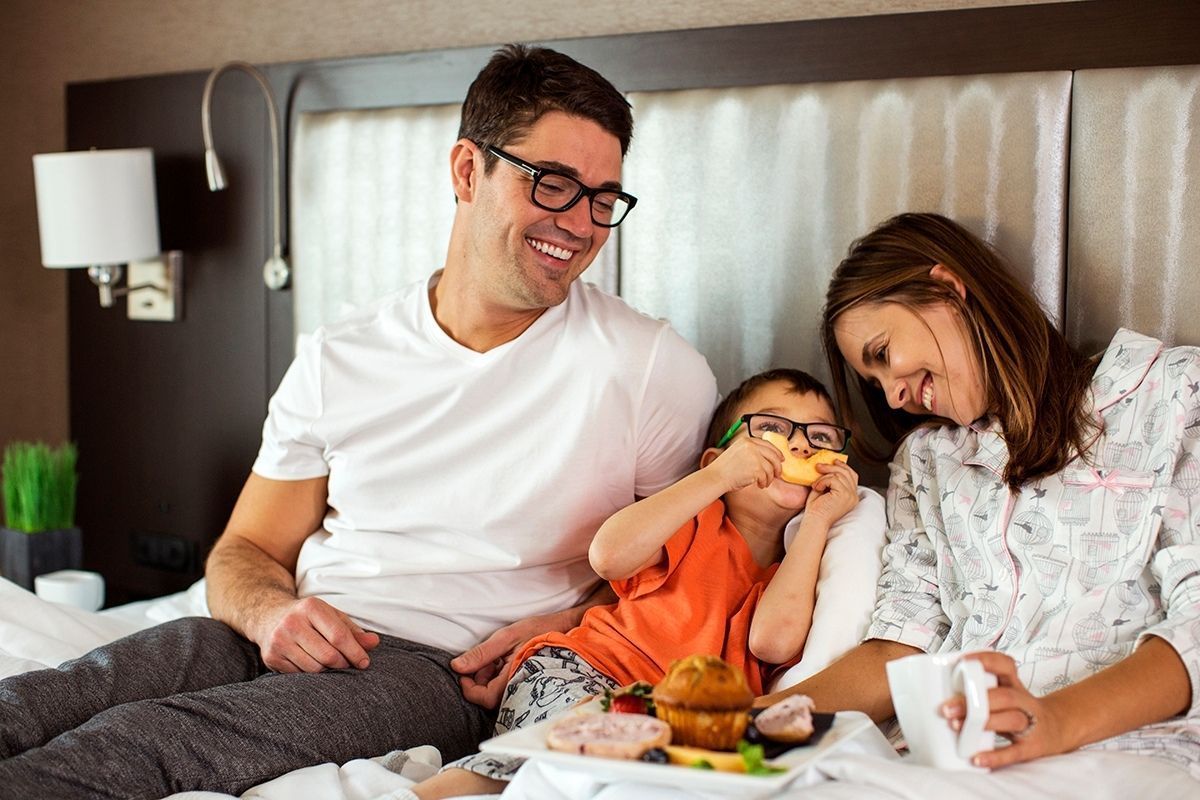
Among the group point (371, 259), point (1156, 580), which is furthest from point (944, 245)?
point (371, 259)

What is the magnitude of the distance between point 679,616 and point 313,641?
551 mm

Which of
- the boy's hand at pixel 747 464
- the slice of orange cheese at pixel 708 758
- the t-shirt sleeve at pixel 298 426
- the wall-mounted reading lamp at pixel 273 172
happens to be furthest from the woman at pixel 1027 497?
the wall-mounted reading lamp at pixel 273 172

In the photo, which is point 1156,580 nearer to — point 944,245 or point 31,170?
point 944,245

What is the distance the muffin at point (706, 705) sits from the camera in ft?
4.23

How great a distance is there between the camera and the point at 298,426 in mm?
2141

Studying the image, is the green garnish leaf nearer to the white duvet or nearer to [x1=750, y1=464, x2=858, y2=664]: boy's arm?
the white duvet

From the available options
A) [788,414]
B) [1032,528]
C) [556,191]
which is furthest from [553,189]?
[1032,528]

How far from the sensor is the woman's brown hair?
1.76 metres

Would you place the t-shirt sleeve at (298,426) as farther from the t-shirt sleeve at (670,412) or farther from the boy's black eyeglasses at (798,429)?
the boy's black eyeglasses at (798,429)

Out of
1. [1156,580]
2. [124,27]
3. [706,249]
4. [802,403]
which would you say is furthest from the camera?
[124,27]

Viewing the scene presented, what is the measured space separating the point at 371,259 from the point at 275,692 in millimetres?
1307

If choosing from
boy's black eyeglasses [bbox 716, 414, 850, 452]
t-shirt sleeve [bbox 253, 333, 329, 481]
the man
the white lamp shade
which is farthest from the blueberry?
the white lamp shade

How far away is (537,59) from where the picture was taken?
6.61 ft

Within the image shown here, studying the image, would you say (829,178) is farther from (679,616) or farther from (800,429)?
(679,616)
